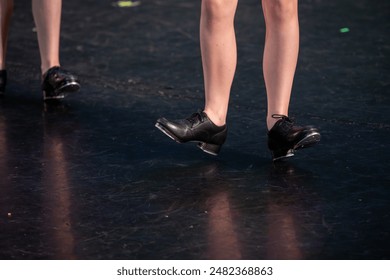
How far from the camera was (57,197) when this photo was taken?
331 centimetres

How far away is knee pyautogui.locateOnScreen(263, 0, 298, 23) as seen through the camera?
11.5 ft

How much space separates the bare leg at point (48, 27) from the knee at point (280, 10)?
117cm

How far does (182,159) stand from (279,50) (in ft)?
1.75

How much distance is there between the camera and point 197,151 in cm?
375

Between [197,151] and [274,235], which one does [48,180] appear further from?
[274,235]

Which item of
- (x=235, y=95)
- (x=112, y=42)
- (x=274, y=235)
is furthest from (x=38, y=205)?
(x=112, y=42)

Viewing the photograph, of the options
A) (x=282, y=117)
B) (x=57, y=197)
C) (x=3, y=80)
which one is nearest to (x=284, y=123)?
(x=282, y=117)

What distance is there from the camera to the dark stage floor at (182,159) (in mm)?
2973

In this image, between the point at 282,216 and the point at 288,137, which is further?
the point at 288,137

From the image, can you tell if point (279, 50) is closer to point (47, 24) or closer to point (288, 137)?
point (288, 137)

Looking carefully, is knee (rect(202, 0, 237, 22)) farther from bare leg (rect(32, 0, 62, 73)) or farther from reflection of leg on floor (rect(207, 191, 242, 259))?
bare leg (rect(32, 0, 62, 73))

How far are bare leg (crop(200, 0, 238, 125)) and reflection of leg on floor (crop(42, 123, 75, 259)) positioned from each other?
1.92ft

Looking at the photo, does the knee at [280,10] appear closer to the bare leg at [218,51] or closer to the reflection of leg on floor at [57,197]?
the bare leg at [218,51]
